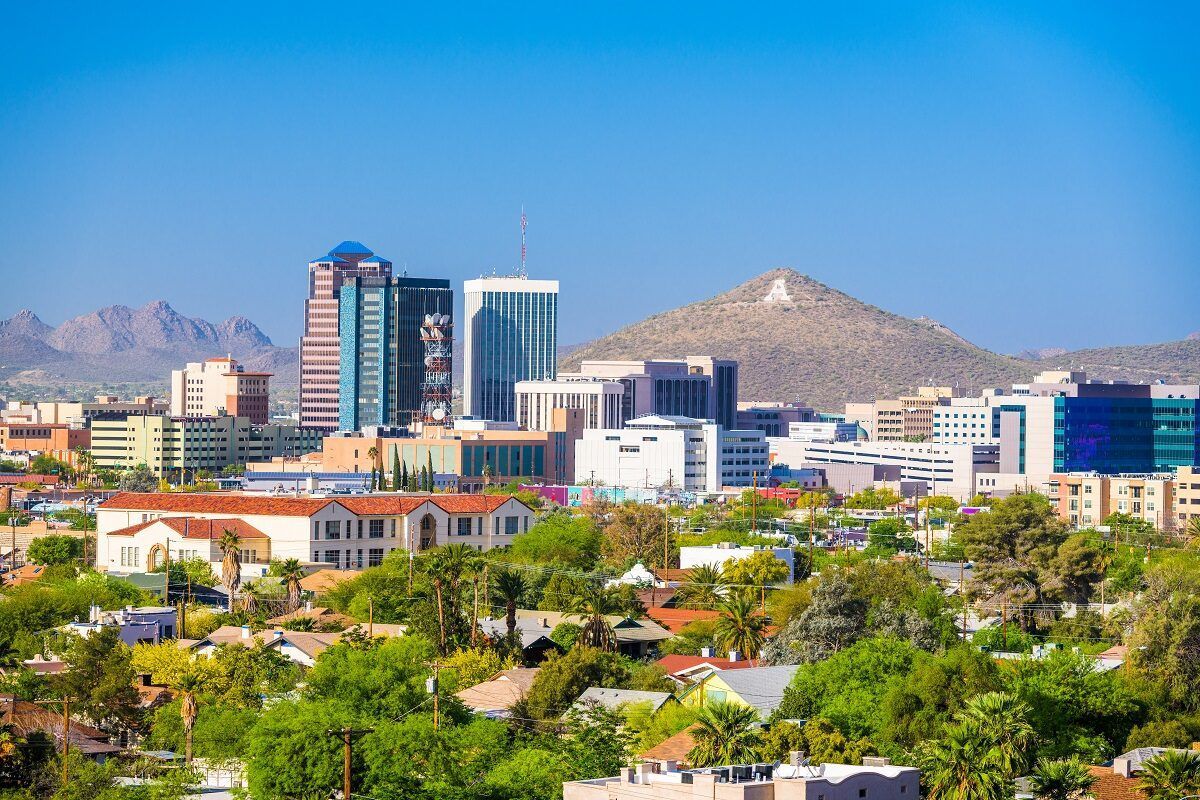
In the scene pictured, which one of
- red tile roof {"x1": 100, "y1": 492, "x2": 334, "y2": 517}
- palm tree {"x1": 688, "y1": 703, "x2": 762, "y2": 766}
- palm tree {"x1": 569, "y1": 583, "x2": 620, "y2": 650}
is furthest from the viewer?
red tile roof {"x1": 100, "y1": 492, "x2": 334, "y2": 517}

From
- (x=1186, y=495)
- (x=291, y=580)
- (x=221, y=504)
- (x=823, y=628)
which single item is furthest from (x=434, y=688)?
(x=1186, y=495)

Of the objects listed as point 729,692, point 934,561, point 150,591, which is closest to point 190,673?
point 729,692

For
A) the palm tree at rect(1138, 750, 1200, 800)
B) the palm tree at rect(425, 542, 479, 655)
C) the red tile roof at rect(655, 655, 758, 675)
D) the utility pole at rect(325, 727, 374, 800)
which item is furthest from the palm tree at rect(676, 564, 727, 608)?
the palm tree at rect(1138, 750, 1200, 800)

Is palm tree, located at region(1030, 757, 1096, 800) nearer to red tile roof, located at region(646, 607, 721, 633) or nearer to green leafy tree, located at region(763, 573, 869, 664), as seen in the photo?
green leafy tree, located at region(763, 573, 869, 664)

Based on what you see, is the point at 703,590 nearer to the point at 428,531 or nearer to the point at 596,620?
the point at 596,620

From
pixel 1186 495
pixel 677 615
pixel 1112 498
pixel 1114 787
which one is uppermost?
pixel 1186 495

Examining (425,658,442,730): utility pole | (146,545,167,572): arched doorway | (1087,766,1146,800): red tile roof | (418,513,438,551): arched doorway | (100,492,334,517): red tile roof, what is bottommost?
(1087,766,1146,800): red tile roof
